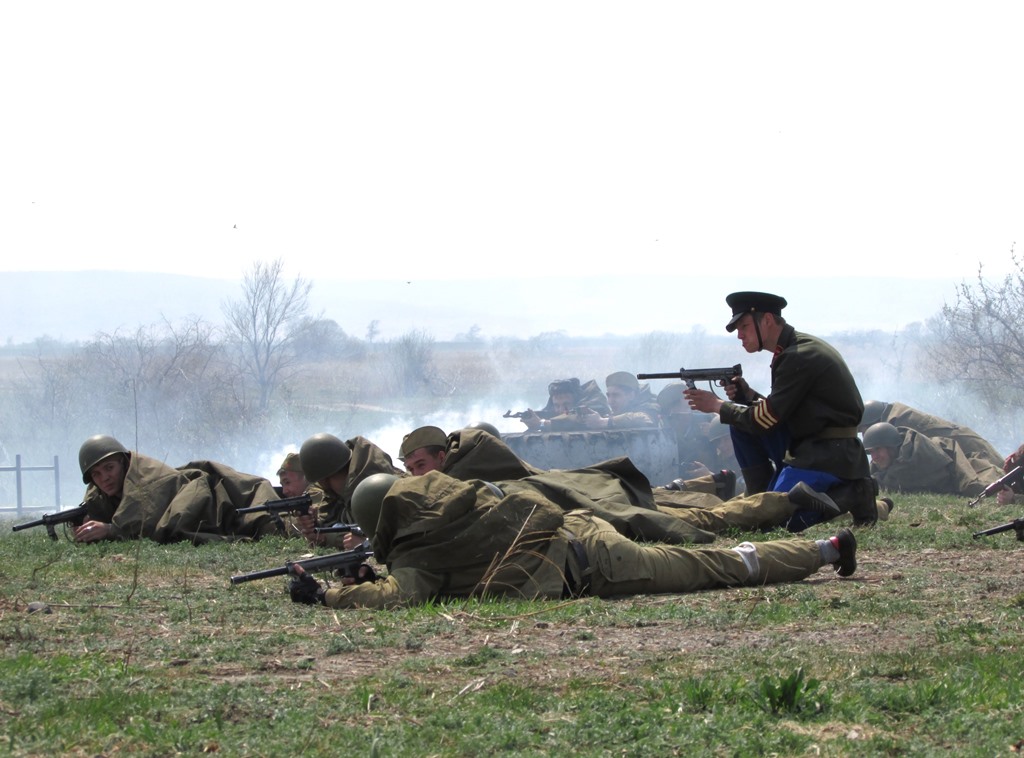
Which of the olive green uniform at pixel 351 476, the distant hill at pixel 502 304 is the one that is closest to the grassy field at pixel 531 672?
the olive green uniform at pixel 351 476

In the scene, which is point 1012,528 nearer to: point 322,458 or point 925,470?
point 322,458

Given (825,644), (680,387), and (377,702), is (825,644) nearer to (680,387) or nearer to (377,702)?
(377,702)

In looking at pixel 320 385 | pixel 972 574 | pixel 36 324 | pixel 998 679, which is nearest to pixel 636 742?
pixel 998 679

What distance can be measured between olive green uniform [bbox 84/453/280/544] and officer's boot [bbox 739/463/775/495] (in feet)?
12.4

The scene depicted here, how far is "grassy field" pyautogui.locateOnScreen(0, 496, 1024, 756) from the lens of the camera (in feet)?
14.3

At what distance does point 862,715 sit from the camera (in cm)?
450

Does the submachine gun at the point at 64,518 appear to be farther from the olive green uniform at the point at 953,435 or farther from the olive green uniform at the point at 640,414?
the olive green uniform at the point at 640,414

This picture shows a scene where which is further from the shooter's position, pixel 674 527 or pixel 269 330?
pixel 269 330

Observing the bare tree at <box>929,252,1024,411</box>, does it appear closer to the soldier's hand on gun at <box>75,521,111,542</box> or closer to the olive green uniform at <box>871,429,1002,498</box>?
the olive green uniform at <box>871,429,1002,498</box>

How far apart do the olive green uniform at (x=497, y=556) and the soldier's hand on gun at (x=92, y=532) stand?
4412mm

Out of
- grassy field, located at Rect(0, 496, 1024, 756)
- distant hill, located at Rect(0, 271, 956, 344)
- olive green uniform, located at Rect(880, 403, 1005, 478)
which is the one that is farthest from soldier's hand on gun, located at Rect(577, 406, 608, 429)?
distant hill, located at Rect(0, 271, 956, 344)

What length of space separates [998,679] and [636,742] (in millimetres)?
1422

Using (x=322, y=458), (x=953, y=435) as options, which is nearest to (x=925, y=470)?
(x=953, y=435)

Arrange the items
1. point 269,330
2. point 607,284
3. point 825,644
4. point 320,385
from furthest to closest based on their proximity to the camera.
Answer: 1. point 607,284
2. point 320,385
3. point 269,330
4. point 825,644
